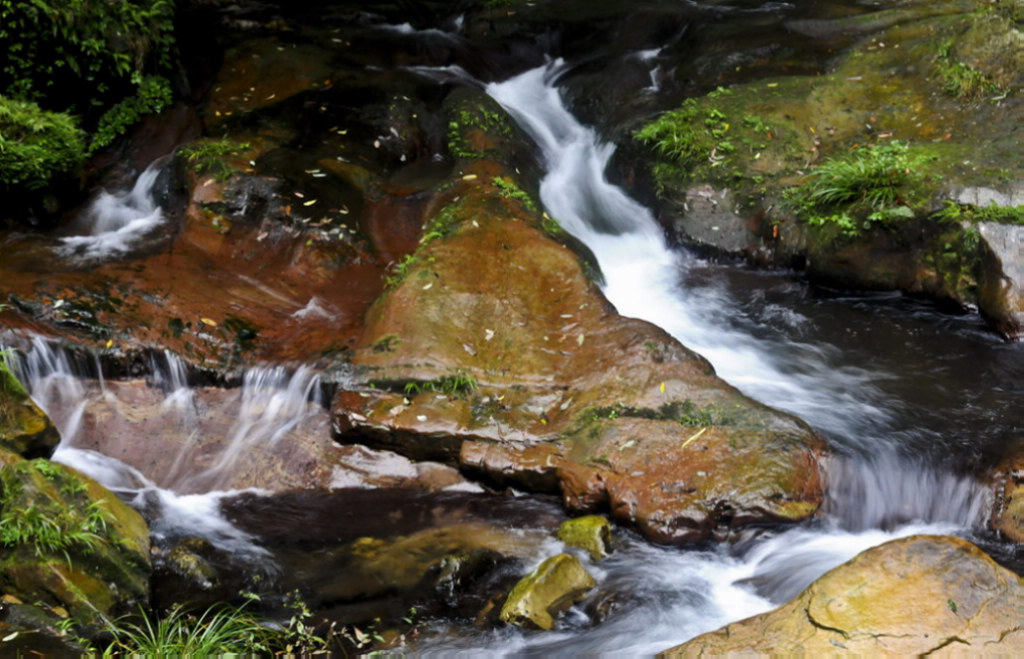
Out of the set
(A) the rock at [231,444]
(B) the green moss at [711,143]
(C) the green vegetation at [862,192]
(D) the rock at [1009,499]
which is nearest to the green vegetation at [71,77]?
(A) the rock at [231,444]

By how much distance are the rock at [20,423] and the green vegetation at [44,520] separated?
Result: 1.90 ft

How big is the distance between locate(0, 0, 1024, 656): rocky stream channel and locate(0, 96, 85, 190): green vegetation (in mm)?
519

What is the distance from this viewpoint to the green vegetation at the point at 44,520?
15.2 ft

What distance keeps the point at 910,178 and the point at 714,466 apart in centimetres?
439

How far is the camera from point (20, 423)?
5.57 metres

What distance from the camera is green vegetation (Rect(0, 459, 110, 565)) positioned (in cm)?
464

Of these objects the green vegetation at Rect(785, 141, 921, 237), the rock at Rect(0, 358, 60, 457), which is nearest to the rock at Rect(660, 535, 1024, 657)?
the rock at Rect(0, 358, 60, 457)

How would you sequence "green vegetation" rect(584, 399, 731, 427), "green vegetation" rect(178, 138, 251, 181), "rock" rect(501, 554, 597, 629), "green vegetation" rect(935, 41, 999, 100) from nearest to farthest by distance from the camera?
"rock" rect(501, 554, 597, 629) < "green vegetation" rect(584, 399, 731, 427) < "green vegetation" rect(178, 138, 251, 181) < "green vegetation" rect(935, 41, 999, 100)

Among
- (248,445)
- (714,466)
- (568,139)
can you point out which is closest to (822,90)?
(568,139)

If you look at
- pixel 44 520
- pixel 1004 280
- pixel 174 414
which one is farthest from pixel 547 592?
pixel 1004 280

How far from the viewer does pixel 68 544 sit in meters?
4.75

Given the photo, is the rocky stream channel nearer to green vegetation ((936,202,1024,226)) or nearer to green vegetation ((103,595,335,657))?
green vegetation ((936,202,1024,226))

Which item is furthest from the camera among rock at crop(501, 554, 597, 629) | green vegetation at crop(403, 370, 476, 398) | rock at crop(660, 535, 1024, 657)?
green vegetation at crop(403, 370, 476, 398)

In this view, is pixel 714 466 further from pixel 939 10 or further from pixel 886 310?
pixel 939 10
